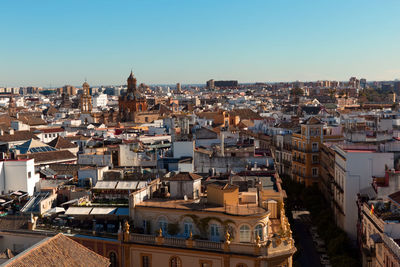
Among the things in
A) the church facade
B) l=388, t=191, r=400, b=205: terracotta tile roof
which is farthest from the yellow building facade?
the church facade

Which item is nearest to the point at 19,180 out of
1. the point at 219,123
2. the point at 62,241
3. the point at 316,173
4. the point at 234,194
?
the point at 62,241

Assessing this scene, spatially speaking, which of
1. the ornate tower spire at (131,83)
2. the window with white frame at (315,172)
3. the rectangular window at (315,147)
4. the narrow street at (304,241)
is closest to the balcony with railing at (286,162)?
the window with white frame at (315,172)

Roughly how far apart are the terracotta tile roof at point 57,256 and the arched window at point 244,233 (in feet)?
20.8

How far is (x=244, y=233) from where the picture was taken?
22.6 m

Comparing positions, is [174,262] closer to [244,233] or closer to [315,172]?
[244,233]

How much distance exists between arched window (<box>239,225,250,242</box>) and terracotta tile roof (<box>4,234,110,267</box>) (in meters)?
6.34

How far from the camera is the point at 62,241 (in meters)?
20.3

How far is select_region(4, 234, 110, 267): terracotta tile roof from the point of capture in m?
18.2

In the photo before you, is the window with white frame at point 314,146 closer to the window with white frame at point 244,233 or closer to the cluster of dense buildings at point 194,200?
the cluster of dense buildings at point 194,200

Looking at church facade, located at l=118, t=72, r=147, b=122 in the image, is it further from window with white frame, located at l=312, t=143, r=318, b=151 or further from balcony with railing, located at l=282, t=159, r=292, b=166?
window with white frame, located at l=312, t=143, r=318, b=151

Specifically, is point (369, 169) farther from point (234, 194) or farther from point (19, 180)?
point (19, 180)

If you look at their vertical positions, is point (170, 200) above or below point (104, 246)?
above

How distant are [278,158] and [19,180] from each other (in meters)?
32.5

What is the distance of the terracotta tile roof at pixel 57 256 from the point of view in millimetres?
18234
